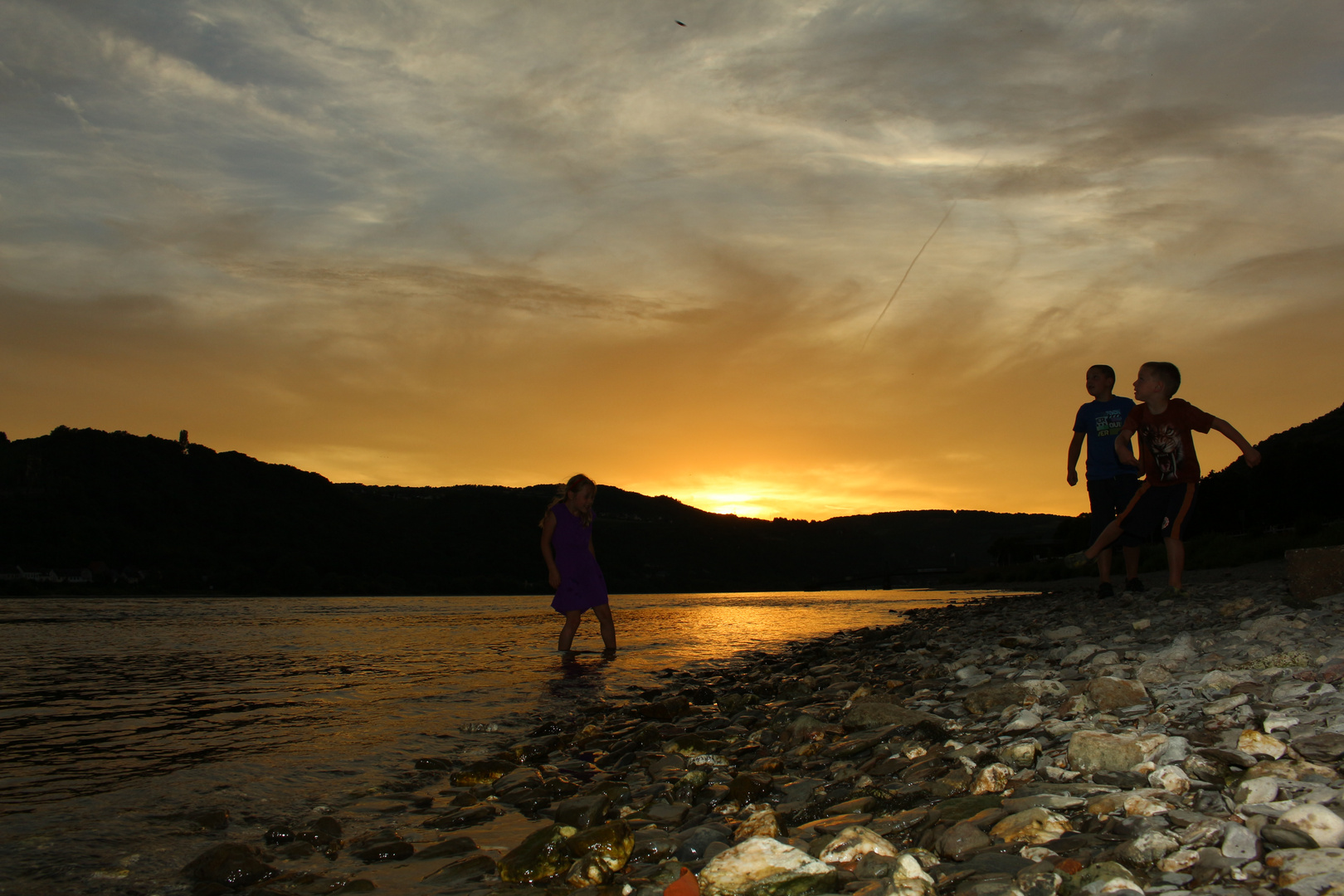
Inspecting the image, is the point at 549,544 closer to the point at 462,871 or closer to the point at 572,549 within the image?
the point at 572,549

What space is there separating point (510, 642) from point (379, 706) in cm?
691

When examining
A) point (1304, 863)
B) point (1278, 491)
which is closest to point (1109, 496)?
point (1304, 863)

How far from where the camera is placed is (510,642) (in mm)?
14508

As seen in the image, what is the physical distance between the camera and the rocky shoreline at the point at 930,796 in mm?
2373

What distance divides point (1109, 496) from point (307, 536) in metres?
79.4

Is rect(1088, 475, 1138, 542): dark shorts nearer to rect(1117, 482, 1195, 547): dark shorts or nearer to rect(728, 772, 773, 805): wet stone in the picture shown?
rect(1117, 482, 1195, 547): dark shorts

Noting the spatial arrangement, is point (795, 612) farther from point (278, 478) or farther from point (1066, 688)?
point (278, 478)

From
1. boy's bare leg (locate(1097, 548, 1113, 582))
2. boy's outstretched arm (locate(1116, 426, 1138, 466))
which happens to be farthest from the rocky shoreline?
boy's bare leg (locate(1097, 548, 1113, 582))

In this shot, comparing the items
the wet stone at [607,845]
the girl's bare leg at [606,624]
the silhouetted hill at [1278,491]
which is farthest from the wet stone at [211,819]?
the silhouetted hill at [1278,491]

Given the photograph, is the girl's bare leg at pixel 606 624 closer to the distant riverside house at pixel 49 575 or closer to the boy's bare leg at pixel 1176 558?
the boy's bare leg at pixel 1176 558

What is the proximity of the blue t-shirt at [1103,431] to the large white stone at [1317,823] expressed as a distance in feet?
27.6

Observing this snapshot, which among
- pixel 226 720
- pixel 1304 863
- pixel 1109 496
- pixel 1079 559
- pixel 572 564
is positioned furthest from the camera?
pixel 1079 559

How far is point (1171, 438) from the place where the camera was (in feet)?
27.6

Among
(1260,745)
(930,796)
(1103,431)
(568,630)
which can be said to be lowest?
(568,630)
